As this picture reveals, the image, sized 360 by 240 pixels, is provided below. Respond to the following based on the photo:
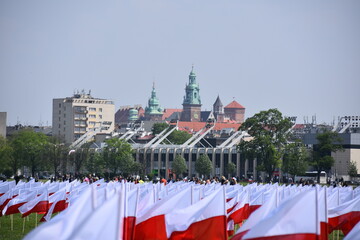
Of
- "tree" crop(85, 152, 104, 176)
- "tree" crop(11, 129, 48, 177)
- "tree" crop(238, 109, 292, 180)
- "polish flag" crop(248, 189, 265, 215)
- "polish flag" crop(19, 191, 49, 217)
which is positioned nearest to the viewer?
"polish flag" crop(248, 189, 265, 215)

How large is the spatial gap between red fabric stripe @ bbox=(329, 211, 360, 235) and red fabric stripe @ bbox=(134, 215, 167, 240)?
730 centimetres

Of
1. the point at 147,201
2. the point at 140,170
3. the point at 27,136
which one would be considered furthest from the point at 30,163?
the point at 147,201

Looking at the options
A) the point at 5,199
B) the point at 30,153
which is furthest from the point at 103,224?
the point at 30,153

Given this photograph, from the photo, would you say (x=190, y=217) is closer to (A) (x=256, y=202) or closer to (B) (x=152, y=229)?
(B) (x=152, y=229)

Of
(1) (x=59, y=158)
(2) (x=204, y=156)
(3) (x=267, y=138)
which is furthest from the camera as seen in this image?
(2) (x=204, y=156)

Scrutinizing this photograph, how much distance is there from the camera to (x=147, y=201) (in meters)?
19.0

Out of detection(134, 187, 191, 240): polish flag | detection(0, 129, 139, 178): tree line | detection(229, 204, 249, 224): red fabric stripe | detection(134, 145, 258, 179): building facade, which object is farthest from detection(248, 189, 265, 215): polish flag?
detection(134, 145, 258, 179): building facade

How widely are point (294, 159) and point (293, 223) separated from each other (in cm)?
8639

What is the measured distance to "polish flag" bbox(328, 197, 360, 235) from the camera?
2180 centimetres

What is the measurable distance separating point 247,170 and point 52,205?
376 ft

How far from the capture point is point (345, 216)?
22.0 metres

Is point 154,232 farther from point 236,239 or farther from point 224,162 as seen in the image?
point 224,162

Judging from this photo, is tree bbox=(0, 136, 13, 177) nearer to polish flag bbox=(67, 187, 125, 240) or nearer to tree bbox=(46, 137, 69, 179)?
tree bbox=(46, 137, 69, 179)

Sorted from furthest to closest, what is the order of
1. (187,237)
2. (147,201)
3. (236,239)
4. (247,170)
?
1. (247,170)
2. (147,201)
3. (187,237)
4. (236,239)
